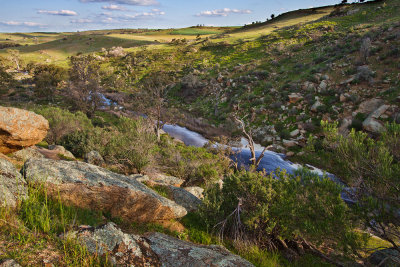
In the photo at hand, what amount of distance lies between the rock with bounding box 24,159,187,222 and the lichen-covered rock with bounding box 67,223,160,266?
7.11 feet

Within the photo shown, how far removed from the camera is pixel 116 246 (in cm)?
407

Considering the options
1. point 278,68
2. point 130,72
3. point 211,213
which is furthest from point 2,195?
point 130,72

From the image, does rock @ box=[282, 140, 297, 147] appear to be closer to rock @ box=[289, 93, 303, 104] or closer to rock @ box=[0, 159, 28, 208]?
rock @ box=[289, 93, 303, 104]

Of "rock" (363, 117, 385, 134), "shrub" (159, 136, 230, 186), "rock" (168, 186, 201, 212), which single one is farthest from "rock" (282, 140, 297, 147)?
"rock" (168, 186, 201, 212)

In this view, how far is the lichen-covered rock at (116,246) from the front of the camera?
388cm

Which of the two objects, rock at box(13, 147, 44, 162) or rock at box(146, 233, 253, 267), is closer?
rock at box(146, 233, 253, 267)

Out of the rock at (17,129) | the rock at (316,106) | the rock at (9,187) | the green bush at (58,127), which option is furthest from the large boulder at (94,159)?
the rock at (316,106)

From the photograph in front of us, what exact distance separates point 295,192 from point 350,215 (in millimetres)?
1657

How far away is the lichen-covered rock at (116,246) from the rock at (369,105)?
25787 mm

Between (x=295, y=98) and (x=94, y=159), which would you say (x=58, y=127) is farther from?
(x=295, y=98)

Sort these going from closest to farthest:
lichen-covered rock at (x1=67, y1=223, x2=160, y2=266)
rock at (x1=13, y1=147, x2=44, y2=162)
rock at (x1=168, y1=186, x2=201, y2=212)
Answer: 1. lichen-covered rock at (x1=67, y1=223, x2=160, y2=266)
2. rock at (x1=168, y1=186, x2=201, y2=212)
3. rock at (x1=13, y1=147, x2=44, y2=162)

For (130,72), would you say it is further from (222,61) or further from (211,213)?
(211,213)

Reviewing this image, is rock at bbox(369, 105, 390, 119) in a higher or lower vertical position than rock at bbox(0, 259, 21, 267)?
lower

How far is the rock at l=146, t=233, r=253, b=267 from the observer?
442cm
